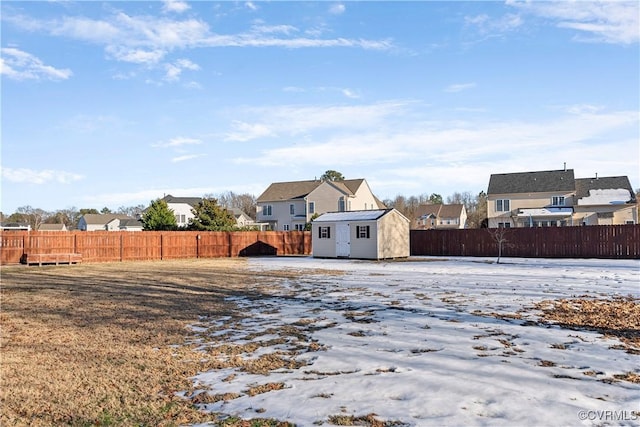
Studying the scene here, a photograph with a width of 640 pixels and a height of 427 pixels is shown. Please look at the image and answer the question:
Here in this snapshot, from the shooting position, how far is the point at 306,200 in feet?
188

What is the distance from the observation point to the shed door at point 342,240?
3231 centimetres

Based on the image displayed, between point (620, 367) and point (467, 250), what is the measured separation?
29531 mm

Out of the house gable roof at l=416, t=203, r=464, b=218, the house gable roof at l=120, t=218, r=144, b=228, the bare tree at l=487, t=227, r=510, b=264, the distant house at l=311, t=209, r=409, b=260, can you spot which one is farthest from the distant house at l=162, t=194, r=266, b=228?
the bare tree at l=487, t=227, r=510, b=264

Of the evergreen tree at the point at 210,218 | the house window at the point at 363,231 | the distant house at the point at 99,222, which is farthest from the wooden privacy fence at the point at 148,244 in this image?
the distant house at the point at 99,222

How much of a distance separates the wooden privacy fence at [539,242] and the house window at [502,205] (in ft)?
62.7

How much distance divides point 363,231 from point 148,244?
576 inches

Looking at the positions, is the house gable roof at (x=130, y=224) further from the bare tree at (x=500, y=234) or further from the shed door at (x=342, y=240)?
the bare tree at (x=500, y=234)

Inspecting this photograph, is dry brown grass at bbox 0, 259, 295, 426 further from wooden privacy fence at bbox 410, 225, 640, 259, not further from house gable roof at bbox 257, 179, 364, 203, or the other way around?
house gable roof at bbox 257, 179, 364, 203

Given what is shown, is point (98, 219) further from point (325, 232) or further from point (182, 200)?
point (325, 232)

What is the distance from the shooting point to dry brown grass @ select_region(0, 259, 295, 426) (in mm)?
5023

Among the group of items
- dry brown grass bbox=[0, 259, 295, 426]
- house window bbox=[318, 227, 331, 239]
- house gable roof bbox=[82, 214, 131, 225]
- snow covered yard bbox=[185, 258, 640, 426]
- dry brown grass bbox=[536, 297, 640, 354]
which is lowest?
dry brown grass bbox=[0, 259, 295, 426]

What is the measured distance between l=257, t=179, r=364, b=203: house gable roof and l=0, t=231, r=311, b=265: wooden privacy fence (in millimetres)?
17524

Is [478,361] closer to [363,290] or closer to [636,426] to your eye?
[636,426]

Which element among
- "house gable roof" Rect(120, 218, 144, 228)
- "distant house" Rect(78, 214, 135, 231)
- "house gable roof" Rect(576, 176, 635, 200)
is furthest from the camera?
"distant house" Rect(78, 214, 135, 231)
